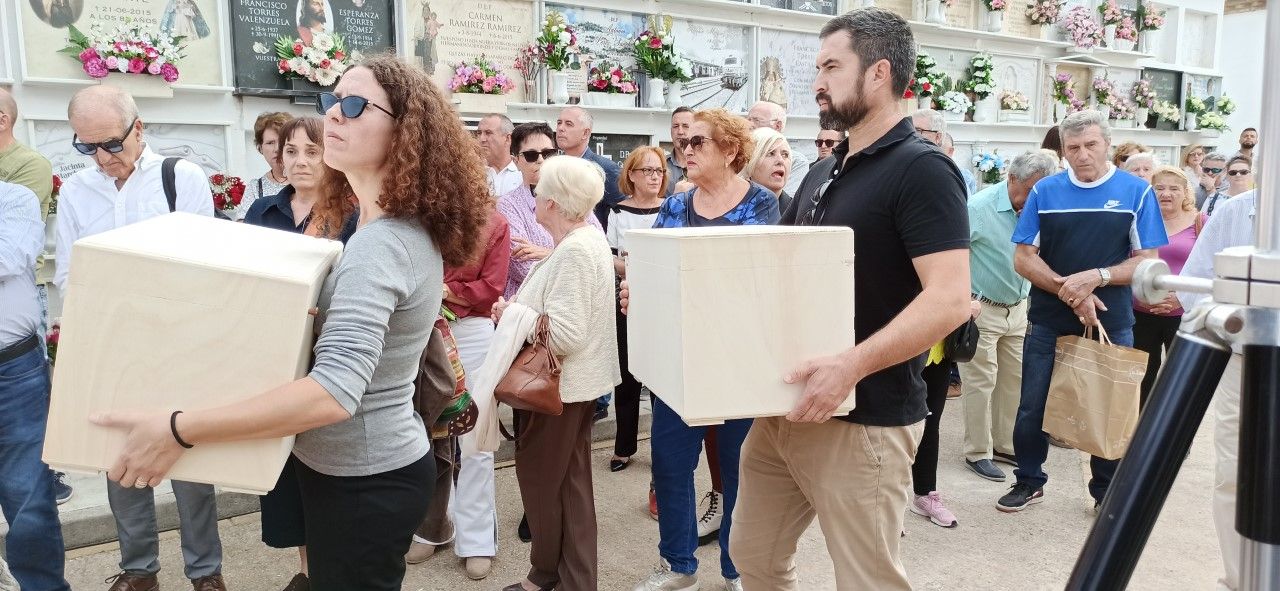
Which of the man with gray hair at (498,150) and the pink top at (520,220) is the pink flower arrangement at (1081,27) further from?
the pink top at (520,220)

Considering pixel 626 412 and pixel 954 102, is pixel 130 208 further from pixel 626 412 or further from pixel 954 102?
pixel 954 102

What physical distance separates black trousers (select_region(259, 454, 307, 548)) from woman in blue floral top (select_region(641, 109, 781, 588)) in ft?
5.02

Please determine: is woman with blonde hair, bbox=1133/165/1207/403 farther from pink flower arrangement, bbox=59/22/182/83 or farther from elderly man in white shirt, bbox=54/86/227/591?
pink flower arrangement, bbox=59/22/182/83

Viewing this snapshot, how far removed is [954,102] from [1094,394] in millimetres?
7289

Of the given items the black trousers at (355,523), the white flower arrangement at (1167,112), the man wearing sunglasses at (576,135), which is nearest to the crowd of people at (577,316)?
the black trousers at (355,523)

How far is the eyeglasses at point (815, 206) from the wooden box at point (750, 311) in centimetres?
47

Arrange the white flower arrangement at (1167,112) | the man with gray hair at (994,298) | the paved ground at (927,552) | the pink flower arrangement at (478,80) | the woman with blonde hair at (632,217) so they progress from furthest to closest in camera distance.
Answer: the white flower arrangement at (1167,112), the pink flower arrangement at (478,80), the man with gray hair at (994,298), the woman with blonde hair at (632,217), the paved ground at (927,552)

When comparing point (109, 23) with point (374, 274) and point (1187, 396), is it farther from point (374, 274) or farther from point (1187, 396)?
point (1187, 396)

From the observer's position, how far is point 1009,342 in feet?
17.3

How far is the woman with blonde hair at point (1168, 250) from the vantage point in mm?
5160

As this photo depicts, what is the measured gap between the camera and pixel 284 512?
2.35 m

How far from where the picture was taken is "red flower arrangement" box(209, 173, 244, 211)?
5.52 meters

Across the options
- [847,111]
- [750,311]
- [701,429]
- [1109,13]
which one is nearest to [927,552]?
[701,429]

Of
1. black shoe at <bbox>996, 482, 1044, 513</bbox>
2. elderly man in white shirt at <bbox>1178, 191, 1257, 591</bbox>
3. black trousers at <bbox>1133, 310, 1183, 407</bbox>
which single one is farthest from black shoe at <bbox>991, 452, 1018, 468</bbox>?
elderly man in white shirt at <bbox>1178, 191, 1257, 591</bbox>
